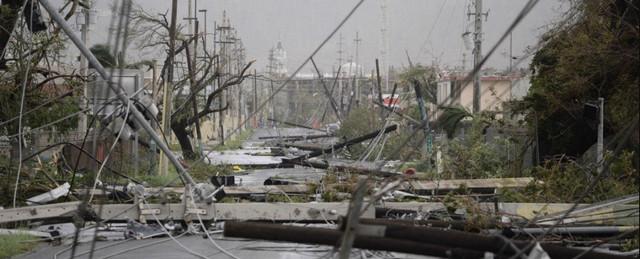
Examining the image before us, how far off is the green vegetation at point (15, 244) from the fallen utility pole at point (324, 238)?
598cm

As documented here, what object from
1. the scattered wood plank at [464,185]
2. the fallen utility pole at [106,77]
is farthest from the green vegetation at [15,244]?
the scattered wood plank at [464,185]

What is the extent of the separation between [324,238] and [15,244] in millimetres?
6392

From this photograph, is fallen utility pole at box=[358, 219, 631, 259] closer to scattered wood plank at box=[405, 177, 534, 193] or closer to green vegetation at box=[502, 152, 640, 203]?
green vegetation at box=[502, 152, 640, 203]

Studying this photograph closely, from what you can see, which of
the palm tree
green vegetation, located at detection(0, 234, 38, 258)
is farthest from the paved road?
the palm tree

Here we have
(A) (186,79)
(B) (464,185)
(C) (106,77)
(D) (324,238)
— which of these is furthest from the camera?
(A) (186,79)

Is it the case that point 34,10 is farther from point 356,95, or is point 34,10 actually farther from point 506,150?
point 356,95

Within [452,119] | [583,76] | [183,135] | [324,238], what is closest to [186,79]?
[183,135]

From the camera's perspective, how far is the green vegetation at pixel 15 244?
10102mm

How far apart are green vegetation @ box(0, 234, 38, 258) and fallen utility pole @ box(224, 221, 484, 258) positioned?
5.98 m

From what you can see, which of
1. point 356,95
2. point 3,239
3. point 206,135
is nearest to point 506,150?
point 3,239

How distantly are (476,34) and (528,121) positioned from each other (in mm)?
11602

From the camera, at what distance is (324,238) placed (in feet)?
16.5

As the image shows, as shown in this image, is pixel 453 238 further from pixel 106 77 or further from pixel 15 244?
pixel 15 244

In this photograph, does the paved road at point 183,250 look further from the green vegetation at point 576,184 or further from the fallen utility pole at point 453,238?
the green vegetation at point 576,184
